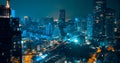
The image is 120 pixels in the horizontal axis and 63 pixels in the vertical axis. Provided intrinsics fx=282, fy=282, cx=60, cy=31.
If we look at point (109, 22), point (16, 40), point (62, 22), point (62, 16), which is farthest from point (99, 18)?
point (16, 40)

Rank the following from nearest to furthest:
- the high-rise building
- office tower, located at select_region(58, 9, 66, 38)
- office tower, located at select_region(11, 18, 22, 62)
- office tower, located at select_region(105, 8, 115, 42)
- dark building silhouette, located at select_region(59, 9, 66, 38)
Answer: office tower, located at select_region(11, 18, 22, 62) → office tower, located at select_region(105, 8, 115, 42) → office tower, located at select_region(58, 9, 66, 38) → dark building silhouette, located at select_region(59, 9, 66, 38) → the high-rise building

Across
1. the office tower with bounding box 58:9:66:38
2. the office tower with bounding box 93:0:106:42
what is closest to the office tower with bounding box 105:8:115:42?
the office tower with bounding box 93:0:106:42

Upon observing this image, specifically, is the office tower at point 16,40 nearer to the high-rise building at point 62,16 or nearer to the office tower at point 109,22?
the office tower at point 109,22

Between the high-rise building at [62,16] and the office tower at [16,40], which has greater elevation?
the high-rise building at [62,16]

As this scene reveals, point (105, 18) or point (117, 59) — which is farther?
point (105, 18)

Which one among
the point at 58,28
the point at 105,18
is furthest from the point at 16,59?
the point at 105,18

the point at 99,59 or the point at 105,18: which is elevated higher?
the point at 105,18

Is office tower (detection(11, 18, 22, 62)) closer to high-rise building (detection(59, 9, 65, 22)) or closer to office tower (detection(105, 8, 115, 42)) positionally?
office tower (detection(105, 8, 115, 42))

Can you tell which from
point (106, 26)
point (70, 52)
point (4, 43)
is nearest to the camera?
point (4, 43)

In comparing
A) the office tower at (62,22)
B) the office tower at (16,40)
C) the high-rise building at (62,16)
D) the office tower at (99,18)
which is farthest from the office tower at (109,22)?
the office tower at (16,40)

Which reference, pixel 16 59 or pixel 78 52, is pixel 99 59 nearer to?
pixel 78 52

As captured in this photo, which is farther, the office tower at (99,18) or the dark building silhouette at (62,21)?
the dark building silhouette at (62,21)
